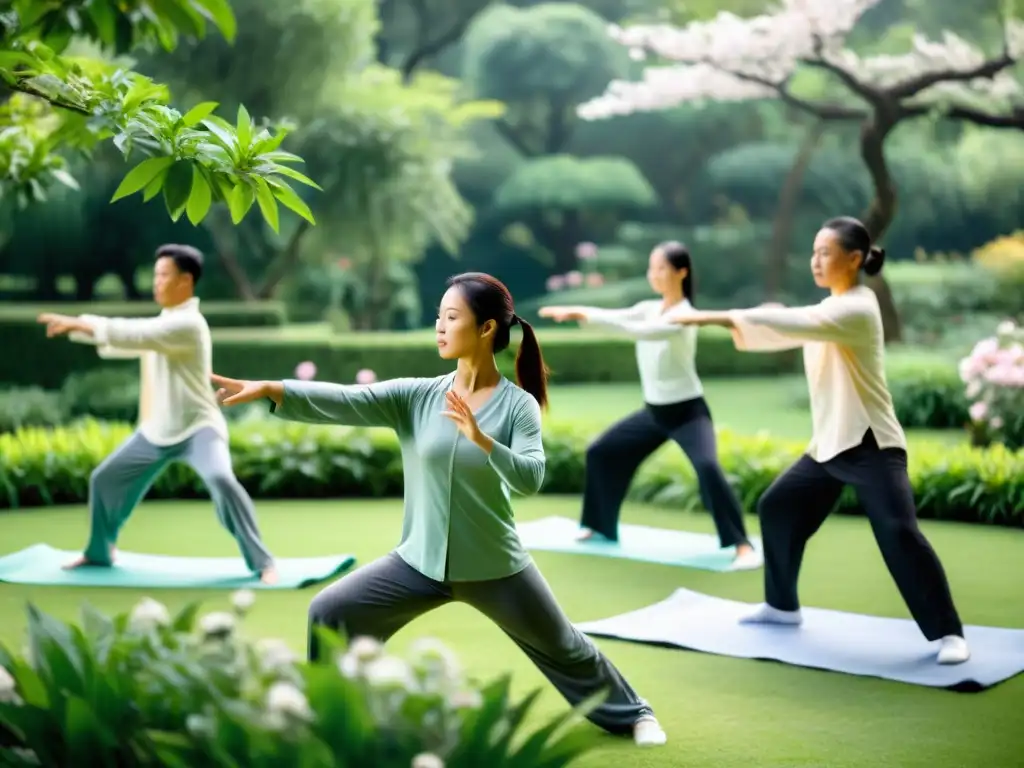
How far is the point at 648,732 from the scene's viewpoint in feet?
13.9

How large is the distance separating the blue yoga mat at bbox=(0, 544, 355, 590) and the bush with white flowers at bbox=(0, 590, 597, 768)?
347 centimetres

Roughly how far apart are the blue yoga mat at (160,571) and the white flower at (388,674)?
383cm

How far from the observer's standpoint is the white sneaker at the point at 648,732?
13.9 feet

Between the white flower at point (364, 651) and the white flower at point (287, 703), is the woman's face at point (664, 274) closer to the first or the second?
the white flower at point (364, 651)

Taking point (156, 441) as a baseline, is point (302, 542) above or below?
below

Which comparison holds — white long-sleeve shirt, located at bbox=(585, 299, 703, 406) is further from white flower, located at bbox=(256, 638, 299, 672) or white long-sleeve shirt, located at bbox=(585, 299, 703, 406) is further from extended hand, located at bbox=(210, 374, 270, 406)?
white flower, located at bbox=(256, 638, 299, 672)

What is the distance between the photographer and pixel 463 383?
4.07 metres

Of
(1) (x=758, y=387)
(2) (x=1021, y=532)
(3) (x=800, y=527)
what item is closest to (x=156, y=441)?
(3) (x=800, y=527)

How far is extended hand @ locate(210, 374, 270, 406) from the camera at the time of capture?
3777 millimetres

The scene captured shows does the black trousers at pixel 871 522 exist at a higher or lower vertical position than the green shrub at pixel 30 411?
higher

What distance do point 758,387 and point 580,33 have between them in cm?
897

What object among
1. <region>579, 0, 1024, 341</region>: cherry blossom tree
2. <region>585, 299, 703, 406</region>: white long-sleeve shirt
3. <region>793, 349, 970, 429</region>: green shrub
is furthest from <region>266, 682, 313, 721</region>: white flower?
<region>579, 0, 1024, 341</region>: cherry blossom tree

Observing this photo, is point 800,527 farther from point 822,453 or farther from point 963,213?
point 963,213

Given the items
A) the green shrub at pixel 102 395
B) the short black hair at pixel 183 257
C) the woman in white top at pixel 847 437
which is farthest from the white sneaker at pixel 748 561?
the green shrub at pixel 102 395
